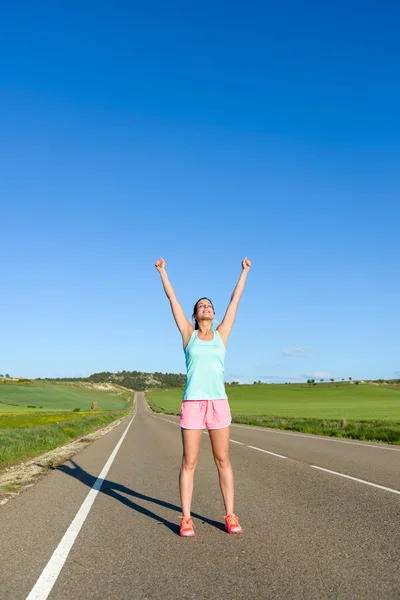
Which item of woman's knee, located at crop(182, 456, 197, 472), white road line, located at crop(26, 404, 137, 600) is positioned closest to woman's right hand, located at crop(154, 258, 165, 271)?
woman's knee, located at crop(182, 456, 197, 472)

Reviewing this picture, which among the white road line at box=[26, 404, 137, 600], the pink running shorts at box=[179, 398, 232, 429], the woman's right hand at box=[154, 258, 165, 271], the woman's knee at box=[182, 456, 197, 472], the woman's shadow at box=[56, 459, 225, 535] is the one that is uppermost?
the woman's right hand at box=[154, 258, 165, 271]

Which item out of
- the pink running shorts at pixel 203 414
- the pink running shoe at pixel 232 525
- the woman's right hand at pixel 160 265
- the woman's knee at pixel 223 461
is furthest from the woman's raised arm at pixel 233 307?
the pink running shoe at pixel 232 525

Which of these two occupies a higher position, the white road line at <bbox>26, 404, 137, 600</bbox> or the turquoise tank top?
the turquoise tank top

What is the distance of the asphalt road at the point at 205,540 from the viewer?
→ 4148 millimetres

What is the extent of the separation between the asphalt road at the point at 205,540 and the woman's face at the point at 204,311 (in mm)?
2324

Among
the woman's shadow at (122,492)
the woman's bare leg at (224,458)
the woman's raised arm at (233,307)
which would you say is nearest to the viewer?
the woman's bare leg at (224,458)

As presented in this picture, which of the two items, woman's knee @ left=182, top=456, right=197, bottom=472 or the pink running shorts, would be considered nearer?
the pink running shorts

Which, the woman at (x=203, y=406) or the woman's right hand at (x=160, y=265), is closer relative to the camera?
the woman at (x=203, y=406)

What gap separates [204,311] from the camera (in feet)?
19.5

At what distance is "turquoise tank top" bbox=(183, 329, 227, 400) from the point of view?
5602 millimetres

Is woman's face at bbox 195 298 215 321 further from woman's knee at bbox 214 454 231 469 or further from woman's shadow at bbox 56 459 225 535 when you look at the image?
woman's shadow at bbox 56 459 225 535

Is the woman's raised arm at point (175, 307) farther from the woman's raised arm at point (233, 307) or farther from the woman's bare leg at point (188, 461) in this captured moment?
the woman's bare leg at point (188, 461)

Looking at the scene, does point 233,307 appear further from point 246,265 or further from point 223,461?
point 223,461

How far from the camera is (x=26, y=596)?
3951 mm
